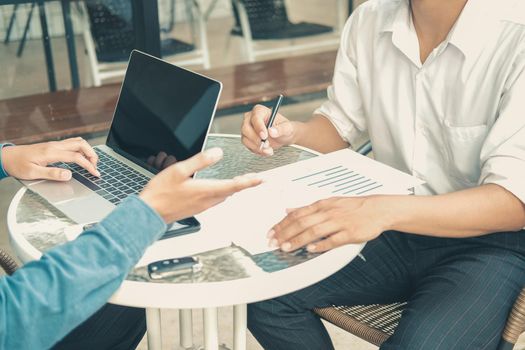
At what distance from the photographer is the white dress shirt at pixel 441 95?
1.52 meters

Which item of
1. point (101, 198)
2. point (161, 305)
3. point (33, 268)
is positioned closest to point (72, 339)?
point (101, 198)

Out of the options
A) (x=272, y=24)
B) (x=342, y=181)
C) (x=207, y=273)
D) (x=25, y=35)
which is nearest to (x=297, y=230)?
(x=207, y=273)

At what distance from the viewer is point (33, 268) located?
1.05m

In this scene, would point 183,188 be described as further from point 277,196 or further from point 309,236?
point 277,196

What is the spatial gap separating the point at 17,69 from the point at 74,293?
3.55m

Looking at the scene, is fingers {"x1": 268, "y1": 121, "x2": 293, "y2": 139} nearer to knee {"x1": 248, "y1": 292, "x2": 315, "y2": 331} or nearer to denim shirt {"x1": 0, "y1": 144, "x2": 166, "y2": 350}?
knee {"x1": 248, "y1": 292, "x2": 315, "y2": 331}

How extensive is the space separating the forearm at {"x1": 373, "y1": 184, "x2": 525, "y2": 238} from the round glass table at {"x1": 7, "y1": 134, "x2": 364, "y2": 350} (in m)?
0.14

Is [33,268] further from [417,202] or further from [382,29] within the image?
[382,29]

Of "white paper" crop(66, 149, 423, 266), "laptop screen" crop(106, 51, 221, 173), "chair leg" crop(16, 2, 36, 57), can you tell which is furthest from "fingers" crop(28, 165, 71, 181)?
"chair leg" crop(16, 2, 36, 57)

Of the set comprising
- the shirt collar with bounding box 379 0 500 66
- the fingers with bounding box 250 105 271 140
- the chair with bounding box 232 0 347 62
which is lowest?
the chair with bounding box 232 0 347 62

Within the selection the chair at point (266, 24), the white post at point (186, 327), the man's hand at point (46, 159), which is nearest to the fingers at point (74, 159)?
the man's hand at point (46, 159)

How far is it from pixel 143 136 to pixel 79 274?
67cm

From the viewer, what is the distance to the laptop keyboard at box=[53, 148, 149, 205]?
5.17ft

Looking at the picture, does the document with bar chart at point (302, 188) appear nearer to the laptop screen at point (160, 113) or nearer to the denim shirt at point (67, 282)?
the laptop screen at point (160, 113)
